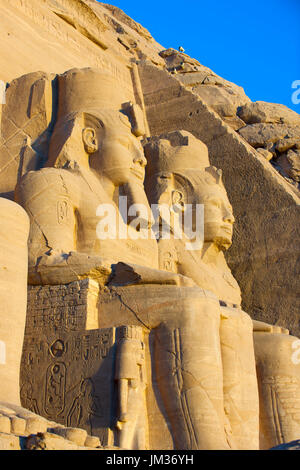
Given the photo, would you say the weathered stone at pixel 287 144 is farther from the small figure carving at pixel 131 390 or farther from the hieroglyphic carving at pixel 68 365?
the small figure carving at pixel 131 390

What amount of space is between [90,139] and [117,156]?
13.4 inches

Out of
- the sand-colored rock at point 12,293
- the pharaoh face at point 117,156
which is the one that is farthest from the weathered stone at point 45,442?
the pharaoh face at point 117,156

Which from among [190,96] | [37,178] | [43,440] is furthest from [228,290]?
[43,440]

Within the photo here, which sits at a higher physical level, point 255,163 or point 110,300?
point 255,163

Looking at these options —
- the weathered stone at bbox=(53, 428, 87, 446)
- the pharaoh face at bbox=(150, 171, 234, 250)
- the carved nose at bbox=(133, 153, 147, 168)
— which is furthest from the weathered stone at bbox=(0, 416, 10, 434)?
the pharaoh face at bbox=(150, 171, 234, 250)

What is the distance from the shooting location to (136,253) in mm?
7387

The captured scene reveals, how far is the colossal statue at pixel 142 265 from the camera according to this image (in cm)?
577

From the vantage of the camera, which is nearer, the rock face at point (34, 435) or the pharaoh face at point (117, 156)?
the rock face at point (34, 435)

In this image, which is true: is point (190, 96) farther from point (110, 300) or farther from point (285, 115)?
point (110, 300)

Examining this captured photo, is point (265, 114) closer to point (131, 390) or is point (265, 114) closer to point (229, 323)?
point (229, 323)

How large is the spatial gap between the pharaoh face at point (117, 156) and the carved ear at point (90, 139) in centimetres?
5

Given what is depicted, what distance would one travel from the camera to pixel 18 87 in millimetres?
8289

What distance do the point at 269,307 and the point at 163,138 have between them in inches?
94.3

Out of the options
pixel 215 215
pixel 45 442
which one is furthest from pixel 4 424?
pixel 215 215
